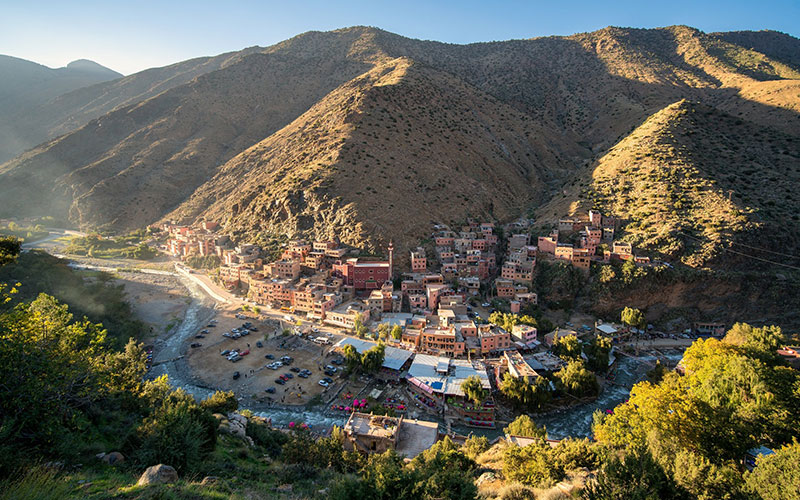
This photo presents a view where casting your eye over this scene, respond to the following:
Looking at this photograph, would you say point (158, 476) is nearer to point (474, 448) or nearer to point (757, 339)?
point (474, 448)

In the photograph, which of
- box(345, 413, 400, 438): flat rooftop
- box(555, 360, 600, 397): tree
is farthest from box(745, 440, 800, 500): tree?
box(555, 360, 600, 397): tree

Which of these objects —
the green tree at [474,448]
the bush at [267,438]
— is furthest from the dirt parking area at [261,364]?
the green tree at [474,448]

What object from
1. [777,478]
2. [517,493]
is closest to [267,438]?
[517,493]

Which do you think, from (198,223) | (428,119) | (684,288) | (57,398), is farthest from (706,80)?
(57,398)

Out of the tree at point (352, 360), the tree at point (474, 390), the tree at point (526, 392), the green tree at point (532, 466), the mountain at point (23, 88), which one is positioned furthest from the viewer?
the mountain at point (23, 88)

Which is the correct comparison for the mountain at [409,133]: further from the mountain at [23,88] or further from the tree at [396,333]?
the mountain at [23,88]

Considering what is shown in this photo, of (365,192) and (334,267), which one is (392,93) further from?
(334,267)

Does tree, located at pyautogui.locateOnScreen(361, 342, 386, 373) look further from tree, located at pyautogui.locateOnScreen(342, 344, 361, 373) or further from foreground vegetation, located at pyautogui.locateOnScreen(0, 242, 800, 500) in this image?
foreground vegetation, located at pyautogui.locateOnScreen(0, 242, 800, 500)
